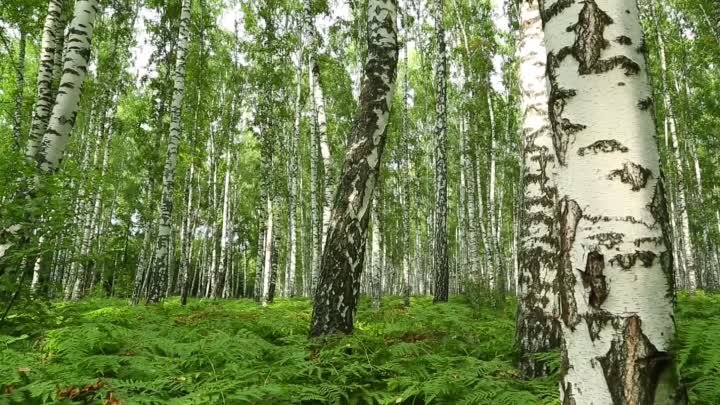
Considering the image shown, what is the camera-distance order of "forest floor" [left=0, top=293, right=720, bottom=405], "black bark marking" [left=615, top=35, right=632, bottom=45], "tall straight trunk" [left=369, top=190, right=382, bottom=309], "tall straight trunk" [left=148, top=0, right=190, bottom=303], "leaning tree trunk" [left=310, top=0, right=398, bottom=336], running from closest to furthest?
"black bark marking" [left=615, top=35, right=632, bottom=45] → "forest floor" [left=0, top=293, right=720, bottom=405] → "leaning tree trunk" [left=310, top=0, right=398, bottom=336] → "tall straight trunk" [left=148, top=0, right=190, bottom=303] → "tall straight trunk" [left=369, top=190, right=382, bottom=309]

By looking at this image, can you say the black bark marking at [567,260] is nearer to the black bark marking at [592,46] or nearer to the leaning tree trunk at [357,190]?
the black bark marking at [592,46]

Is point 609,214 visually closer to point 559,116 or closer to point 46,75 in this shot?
point 559,116

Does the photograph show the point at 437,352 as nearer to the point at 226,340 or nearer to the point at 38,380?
the point at 226,340

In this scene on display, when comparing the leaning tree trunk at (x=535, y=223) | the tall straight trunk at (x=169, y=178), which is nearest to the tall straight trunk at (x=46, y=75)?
the tall straight trunk at (x=169, y=178)

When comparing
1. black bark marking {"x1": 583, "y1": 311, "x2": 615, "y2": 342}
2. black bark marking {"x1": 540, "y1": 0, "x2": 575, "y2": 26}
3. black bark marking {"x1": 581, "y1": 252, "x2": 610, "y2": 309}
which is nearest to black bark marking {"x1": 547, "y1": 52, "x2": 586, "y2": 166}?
black bark marking {"x1": 540, "y1": 0, "x2": 575, "y2": 26}

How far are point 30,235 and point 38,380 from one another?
2.22 m

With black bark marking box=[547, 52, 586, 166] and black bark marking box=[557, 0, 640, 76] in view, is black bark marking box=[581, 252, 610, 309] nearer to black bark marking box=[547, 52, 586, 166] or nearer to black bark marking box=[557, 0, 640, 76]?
black bark marking box=[547, 52, 586, 166]

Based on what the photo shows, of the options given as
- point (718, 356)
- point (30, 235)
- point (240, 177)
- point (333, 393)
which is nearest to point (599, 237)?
point (333, 393)

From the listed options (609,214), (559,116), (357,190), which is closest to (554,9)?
(559,116)

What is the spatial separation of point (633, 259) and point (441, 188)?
10.2m

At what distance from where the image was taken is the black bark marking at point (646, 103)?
4.68ft

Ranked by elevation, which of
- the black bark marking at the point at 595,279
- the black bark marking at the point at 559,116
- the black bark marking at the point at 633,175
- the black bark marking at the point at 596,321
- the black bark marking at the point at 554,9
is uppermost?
the black bark marking at the point at 554,9

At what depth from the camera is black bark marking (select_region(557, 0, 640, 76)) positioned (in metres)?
1.44

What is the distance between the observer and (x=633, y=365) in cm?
126
